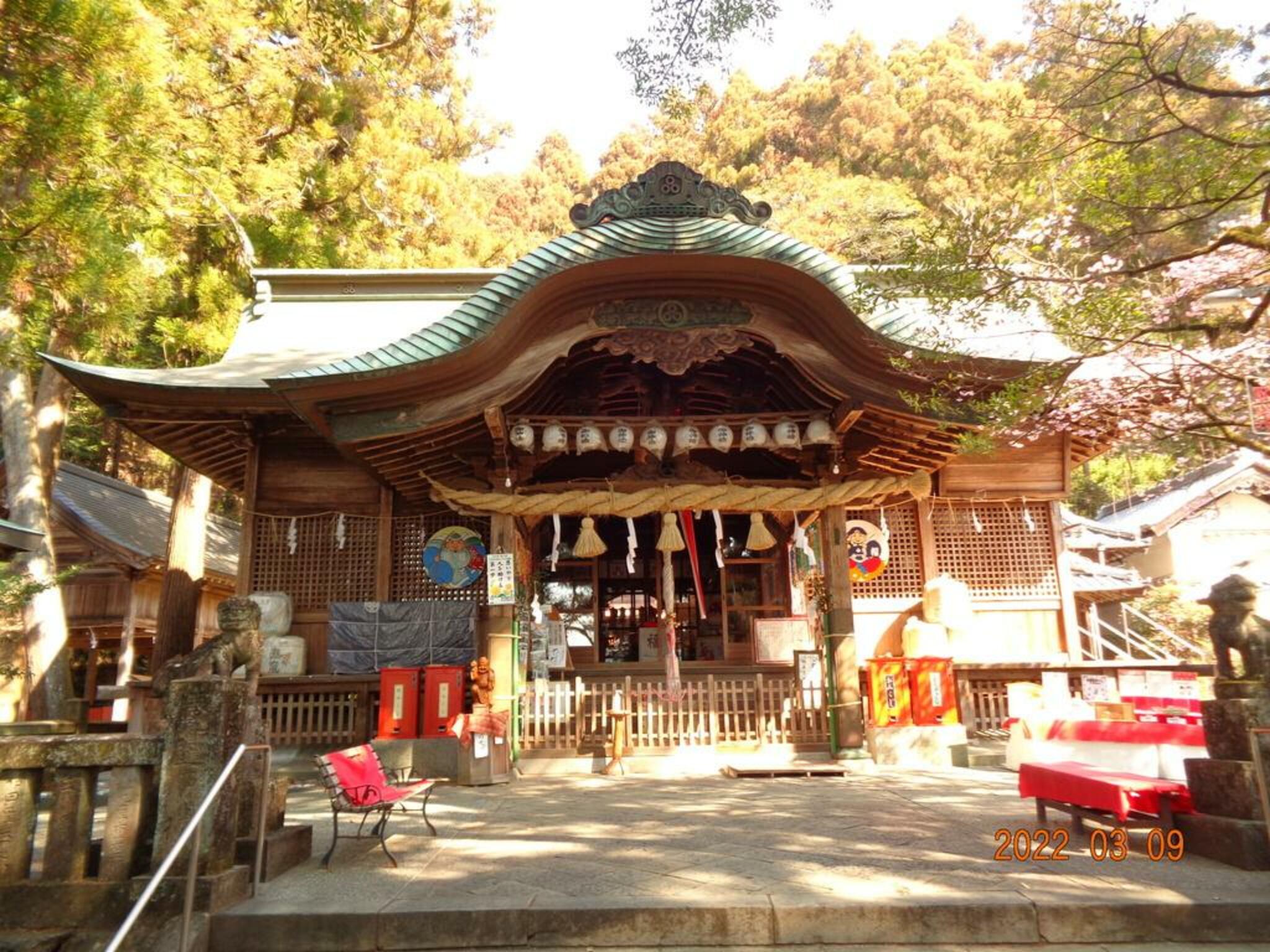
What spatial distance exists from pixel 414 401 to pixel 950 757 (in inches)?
294

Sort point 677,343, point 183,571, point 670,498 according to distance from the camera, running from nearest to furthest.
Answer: point 677,343
point 670,498
point 183,571

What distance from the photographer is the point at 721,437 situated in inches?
373

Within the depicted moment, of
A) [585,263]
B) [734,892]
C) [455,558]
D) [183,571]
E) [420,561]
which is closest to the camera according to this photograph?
[734,892]

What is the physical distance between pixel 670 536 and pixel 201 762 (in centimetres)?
630

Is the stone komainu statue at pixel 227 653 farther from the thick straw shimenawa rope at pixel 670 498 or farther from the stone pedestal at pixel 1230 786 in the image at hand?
the stone pedestal at pixel 1230 786

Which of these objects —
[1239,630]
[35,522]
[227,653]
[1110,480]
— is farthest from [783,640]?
[1110,480]

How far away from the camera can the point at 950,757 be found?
939 centimetres

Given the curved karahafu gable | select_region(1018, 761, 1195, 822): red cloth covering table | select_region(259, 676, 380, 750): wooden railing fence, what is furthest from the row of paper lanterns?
select_region(1018, 761, 1195, 822): red cloth covering table

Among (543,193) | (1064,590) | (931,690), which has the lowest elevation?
(931,690)

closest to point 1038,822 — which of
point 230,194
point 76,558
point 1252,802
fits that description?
point 1252,802

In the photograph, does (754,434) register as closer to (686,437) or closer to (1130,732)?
(686,437)

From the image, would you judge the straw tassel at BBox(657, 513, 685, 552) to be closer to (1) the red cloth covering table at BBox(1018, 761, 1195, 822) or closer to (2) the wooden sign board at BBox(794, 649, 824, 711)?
(2) the wooden sign board at BBox(794, 649, 824, 711)

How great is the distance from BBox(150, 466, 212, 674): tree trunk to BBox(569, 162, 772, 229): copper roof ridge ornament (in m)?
8.46
